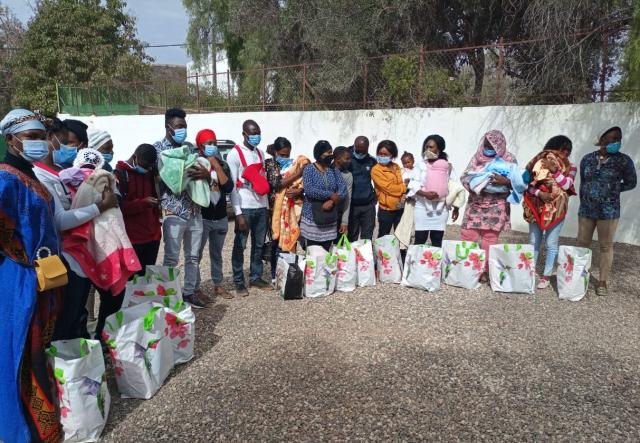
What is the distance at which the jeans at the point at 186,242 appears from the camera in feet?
13.9

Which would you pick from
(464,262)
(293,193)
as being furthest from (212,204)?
(464,262)

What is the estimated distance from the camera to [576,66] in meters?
7.82

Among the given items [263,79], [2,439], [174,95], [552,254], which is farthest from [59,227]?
[174,95]

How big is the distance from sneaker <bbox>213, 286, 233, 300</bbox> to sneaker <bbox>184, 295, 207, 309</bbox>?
31 centimetres

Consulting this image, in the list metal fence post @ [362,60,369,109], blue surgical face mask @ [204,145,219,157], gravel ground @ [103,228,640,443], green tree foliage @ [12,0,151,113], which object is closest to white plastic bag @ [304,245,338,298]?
gravel ground @ [103,228,640,443]

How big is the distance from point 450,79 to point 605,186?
16.2 feet

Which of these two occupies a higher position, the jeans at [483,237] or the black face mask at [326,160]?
the black face mask at [326,160]

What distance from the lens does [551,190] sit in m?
5.04

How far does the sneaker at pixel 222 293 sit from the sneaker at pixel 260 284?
348 millimetres

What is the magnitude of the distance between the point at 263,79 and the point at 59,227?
10518 mm

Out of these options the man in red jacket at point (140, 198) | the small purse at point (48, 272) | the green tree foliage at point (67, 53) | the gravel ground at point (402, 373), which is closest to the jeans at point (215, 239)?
the gravel ground at point (402, 373)

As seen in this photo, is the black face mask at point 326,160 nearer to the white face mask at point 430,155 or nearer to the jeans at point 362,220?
the jeans at point 362,220

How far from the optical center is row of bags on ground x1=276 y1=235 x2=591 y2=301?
16.1ft

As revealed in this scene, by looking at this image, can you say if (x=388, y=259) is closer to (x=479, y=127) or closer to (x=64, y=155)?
(x=64, y=155)
